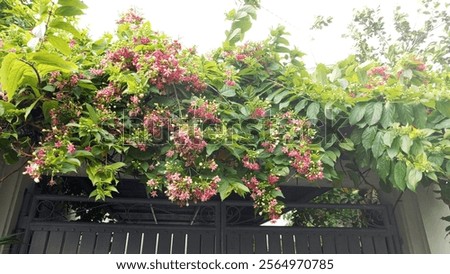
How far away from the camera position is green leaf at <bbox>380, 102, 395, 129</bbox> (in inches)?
68.4

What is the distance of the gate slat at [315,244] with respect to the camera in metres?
2.61

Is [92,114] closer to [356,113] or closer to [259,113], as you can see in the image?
[259,113]

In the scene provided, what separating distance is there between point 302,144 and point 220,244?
1116 millimetres

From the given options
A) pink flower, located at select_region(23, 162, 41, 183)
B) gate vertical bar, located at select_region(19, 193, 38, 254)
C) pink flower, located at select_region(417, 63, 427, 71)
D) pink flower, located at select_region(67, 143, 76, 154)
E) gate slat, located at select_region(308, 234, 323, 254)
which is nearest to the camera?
pink flower, located at select_region(23, 162, 41, 183)

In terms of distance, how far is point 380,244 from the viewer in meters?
2.70

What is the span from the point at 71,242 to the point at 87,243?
0.11 meters

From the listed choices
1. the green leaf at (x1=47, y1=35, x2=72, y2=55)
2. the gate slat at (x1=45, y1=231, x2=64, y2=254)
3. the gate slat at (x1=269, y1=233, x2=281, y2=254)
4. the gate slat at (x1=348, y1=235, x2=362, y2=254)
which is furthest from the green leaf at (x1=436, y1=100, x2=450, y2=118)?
the gate slat at (x1=45, y1=231, x2=64, y2=254)

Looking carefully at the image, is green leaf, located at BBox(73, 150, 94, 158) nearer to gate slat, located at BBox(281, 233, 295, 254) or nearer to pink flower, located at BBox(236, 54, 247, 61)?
pink flower, located at BBox(236, 54, 247, 61)

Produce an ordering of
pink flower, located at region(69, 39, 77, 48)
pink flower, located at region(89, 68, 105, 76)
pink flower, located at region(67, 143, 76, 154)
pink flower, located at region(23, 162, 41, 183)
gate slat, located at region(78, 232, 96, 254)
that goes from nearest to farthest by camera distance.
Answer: pink flower, located at region(23, 162, 41, 183) < pink flower, located at region(67, 143, 76, 154) < pink flower, located at region(89, 68, 105, 76) < pink flower, located at region(69, 39, 77, 48) < gate slat, located at region(78, 232, 96, 254)

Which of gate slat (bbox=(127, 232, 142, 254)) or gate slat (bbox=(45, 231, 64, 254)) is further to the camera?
gate slat (bbox=(127, 232, 142, 254))

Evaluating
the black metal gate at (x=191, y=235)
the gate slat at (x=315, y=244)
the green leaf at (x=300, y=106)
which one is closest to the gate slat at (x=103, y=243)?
the black metal gate at (x=191, y=235)

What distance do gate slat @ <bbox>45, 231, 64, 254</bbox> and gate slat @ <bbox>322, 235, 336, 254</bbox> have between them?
1.93 metres

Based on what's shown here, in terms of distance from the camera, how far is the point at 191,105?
5.58ft

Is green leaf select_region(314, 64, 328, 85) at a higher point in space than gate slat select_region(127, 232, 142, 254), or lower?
higher
